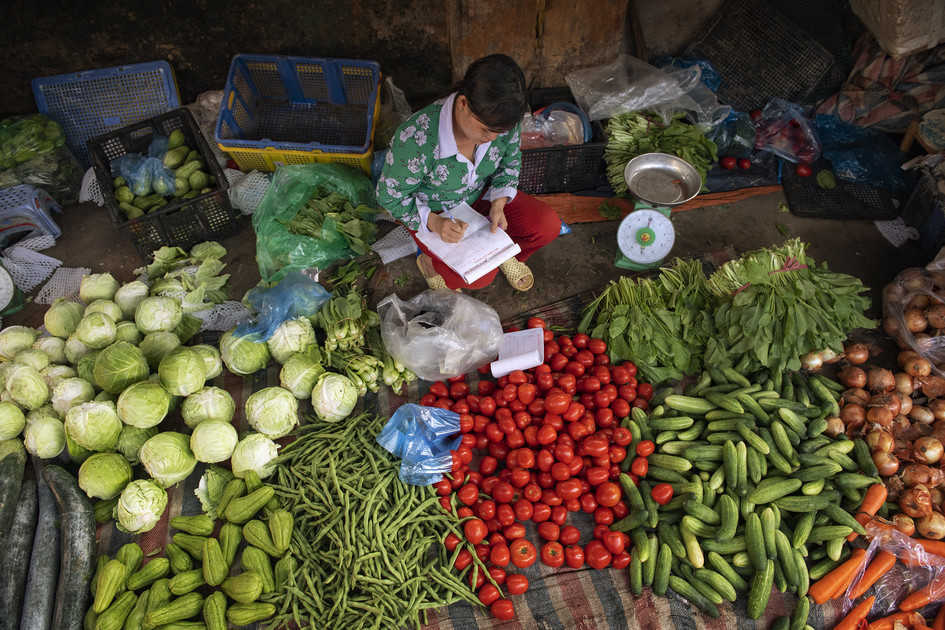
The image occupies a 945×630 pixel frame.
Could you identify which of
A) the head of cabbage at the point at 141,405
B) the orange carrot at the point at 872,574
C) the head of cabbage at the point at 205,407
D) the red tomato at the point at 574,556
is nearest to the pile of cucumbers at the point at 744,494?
the orange carrot at the point at 872,574

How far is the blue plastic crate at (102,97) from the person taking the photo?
14.2ft

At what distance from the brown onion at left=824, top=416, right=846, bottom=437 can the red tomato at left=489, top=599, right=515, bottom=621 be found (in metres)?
1.94

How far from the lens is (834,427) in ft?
9.87

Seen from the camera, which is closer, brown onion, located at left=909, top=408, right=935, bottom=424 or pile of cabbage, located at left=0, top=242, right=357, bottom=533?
pile of cabbage, located at left=0, top=242, right=357, bottom=533

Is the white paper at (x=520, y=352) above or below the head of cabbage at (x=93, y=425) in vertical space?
below

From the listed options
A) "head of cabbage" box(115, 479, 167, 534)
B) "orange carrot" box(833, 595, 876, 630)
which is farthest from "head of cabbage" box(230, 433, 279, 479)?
"orange carrot" box(833, 595, 876, 630)

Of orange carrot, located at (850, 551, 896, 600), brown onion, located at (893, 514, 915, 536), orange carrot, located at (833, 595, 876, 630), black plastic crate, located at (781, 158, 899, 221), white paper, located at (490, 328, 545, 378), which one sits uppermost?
black plastic crate, located at (781, 158, 899, 221)

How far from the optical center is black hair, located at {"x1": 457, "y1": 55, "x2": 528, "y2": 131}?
7.52 ft

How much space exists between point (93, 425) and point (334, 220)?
1.81 meters

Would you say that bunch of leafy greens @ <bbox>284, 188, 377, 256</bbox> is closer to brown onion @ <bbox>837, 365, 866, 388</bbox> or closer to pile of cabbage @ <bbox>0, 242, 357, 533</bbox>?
pile of cabbage @ <bbox>0, 242, 357, 533</bbox>

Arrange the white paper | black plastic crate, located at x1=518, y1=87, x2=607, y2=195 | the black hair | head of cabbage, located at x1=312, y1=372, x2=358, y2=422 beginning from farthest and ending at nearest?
1. black plastic crate, located at x1=518, y1=87, x2=607, y2=195
2. the white paper
3. head of cabbage, located at x1=312, y1=372, x2=358, y2=422
4. the black hair

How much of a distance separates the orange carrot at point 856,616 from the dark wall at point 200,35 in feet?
15.4

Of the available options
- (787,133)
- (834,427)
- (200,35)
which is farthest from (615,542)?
(200,35)

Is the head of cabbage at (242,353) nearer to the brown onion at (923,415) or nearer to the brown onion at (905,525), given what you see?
the brown onion at (905,525)
